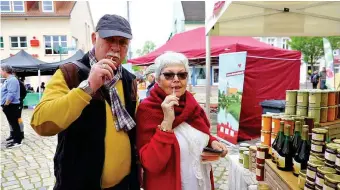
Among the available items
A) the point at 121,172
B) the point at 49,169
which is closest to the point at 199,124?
the point at 121,172

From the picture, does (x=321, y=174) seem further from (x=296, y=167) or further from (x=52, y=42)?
(x=52, y=42)

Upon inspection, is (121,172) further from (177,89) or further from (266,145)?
(266,145)

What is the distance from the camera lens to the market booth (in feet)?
4.56

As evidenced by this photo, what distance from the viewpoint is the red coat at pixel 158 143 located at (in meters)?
1.47

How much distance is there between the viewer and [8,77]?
6371 mm

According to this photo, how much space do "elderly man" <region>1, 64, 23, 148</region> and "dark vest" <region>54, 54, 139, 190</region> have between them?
5.67 m

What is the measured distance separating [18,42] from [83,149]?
27.7 m

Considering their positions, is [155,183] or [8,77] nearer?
[155,183]

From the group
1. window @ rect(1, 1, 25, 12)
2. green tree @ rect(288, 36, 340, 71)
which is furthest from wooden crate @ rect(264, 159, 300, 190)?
green tree @ rect(288, 36, 340, 71)

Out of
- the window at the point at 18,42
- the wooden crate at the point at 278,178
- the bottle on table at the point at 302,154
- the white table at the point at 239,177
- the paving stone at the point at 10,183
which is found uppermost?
the window at the point at 18,42

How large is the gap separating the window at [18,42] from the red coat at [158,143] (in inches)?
1078

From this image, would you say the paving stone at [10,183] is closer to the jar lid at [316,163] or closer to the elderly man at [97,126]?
the elderly man at [97,126]

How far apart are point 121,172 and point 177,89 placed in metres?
0.60

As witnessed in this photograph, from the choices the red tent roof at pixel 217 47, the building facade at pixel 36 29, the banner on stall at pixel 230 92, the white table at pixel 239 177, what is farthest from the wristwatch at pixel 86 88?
the building facade at pixel 36 29
